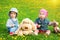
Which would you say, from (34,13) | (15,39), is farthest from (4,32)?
(34,13)

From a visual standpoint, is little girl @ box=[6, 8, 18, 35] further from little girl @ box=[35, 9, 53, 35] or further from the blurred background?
the blurred background

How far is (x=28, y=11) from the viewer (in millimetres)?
8312

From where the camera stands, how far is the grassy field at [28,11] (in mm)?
6122

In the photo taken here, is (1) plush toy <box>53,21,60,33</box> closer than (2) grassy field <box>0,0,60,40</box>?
No

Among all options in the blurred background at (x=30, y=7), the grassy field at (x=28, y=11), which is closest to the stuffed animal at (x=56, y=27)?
the grassy field at (x=28, y=11)

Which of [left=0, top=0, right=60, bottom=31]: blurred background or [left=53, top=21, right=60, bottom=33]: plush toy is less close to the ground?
[left=0, top=0, right=60, bottom=31]: blurred background

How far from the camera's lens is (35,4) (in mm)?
9258

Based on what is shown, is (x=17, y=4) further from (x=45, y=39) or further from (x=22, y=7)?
(x=45, y=39)

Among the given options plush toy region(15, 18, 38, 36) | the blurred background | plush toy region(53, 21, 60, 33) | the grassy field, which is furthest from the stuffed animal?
the blurred background

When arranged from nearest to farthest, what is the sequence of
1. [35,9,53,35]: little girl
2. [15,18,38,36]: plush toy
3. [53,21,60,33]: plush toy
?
[15,18,38,36]: plush toy < [35,9,53,35]: little girl < [53,21,60,33]: plush toy

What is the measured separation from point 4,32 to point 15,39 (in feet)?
1.82

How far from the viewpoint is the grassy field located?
20.1ft

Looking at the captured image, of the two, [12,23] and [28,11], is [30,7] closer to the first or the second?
[28,11]

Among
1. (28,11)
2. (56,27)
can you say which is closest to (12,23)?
(56,27)
